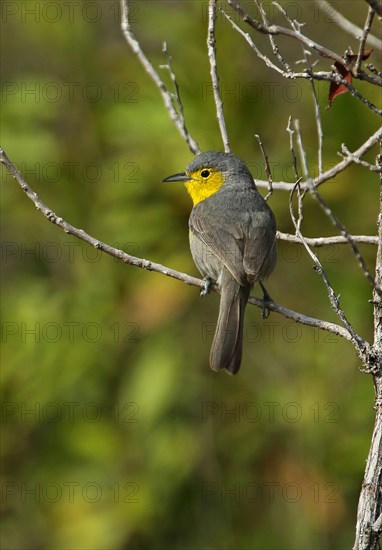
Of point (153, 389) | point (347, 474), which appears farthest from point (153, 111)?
point (347, 474)

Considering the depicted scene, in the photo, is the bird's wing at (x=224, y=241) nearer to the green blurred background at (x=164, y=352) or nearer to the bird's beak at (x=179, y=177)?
the bird's beak at (x=179, y=177)

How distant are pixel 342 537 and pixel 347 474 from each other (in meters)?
0.64

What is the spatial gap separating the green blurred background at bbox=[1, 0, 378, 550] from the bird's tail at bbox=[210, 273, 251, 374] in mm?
1052

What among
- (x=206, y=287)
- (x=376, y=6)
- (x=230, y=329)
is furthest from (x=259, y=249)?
(x=376, y=6)

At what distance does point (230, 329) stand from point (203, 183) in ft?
4.77

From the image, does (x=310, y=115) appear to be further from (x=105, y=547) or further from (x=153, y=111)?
(x=105, y=547)

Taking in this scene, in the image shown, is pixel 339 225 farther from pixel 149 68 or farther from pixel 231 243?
pixel 231 243

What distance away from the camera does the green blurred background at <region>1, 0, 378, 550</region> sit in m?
6.21

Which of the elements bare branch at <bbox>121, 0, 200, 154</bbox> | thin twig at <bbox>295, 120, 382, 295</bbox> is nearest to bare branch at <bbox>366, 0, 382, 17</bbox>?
thin twig at <bbox>295, 120, 382, 295</bbox>

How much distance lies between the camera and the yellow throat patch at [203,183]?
6.15 metres

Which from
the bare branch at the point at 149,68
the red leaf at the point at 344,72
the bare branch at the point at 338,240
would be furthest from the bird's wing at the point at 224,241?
the red leaf at the point at 344,72

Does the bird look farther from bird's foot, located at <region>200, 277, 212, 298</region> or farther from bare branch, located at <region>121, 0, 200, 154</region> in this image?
bare branch, located at <region>121, 0, 200, 154</region>

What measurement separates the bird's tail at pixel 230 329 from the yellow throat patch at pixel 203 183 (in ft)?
3.35

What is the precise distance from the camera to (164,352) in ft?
20.8
